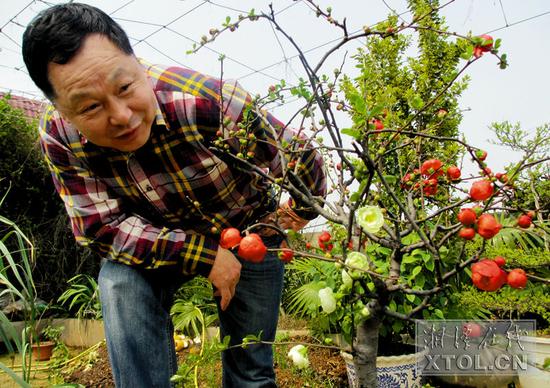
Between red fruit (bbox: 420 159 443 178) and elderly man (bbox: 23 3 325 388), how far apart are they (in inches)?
15.5

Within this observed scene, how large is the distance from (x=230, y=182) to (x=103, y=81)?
579 mm

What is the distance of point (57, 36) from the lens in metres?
1.16

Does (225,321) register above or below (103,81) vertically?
below

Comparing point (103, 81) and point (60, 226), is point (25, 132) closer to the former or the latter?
point (60, 226)

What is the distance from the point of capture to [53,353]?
406 cm

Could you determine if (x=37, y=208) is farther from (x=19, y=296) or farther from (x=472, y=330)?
(x=472, y=330)

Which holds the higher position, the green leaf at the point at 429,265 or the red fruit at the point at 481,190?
the red fruit at the point at 481,190

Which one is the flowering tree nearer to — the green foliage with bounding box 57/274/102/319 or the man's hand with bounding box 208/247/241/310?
the man's hand with bounding box 208/247/241/310

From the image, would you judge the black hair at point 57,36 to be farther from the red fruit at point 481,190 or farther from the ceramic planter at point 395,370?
the ceramic planter at point 395,370

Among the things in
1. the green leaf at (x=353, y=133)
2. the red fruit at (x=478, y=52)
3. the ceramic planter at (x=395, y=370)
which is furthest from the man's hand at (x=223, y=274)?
the ceramic planter at (x=395, y=370)

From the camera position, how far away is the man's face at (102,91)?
3.76 feet

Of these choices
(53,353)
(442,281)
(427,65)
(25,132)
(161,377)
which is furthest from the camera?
(25,132)

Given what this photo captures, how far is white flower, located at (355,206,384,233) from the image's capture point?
759 millimetres

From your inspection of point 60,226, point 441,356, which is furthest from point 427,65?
point 60,226
